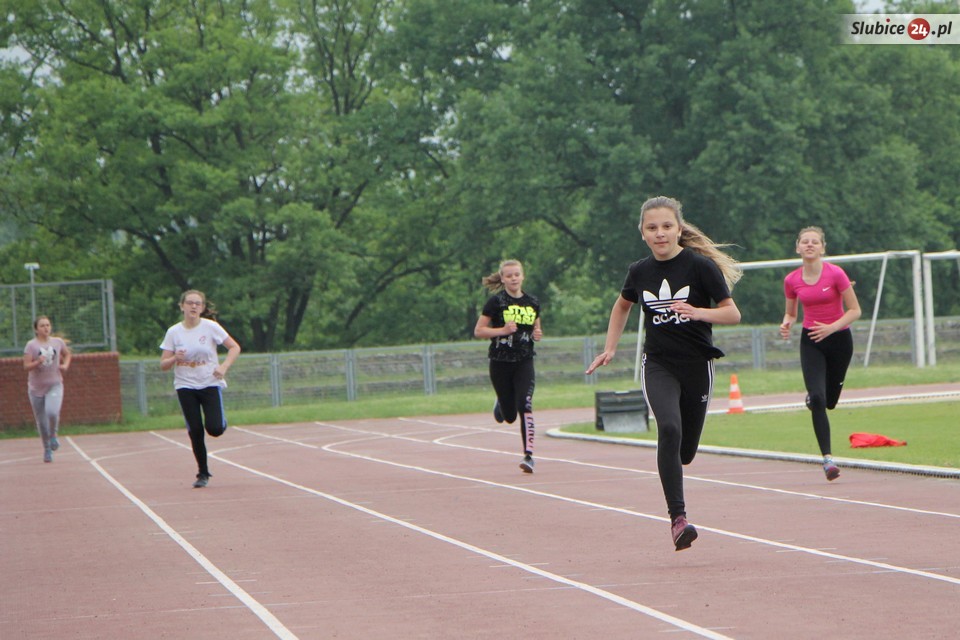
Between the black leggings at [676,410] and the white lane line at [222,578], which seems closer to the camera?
the white lane line at [222,578]

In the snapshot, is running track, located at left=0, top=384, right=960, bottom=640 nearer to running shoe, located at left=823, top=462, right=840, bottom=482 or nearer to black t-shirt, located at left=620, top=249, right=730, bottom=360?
running shoe, located at left=823, top=462, right=840, bottom=482

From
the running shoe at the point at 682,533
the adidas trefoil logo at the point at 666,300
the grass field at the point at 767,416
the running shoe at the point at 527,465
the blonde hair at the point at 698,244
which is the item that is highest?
the blonde hair at the point at 698,244

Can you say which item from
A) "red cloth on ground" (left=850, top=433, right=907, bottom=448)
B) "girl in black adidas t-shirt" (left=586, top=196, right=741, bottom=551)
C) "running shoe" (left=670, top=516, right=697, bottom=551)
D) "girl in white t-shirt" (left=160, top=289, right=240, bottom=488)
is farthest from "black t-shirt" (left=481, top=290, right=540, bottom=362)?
"running shoe" (left=670, top=516, right=697, bottom=551)

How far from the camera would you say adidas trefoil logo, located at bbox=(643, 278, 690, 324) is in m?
8.40

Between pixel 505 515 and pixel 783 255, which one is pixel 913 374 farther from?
pixel 505 515

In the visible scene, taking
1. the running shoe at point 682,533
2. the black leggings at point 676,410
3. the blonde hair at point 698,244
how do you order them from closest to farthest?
the running shoe at point 682,533
the black leggings at point 676,410
the blonde hair at point 698,244

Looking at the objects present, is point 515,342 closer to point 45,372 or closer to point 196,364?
point 196,364

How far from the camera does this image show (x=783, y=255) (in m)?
53.4

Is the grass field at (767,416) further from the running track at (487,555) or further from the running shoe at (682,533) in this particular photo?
the running shoe at (682,533)

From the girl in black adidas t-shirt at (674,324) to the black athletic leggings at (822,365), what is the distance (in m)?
4.12

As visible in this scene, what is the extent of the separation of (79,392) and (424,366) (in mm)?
9395

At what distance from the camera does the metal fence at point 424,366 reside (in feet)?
115

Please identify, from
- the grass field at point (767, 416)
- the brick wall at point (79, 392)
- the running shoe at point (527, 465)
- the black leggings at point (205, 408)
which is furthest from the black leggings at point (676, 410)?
the brick wall at point (79, 392)

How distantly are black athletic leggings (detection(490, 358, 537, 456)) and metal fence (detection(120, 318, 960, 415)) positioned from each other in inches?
825
